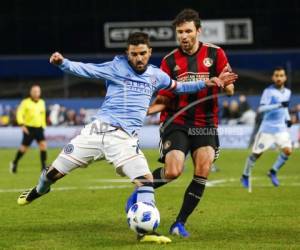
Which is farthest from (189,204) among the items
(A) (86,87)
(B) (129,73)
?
(A) (86,87)

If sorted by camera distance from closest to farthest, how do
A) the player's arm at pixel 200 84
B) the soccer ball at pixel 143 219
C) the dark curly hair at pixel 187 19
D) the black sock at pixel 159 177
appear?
the soccer ball at pixel 143 219, the player's arm at pixel 200 84, the dark curly hair at pixel 187 19, the black sock at pixel 159 177

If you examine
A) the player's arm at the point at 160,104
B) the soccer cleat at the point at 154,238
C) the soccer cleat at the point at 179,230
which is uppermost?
the player's arm at the point at 160,104

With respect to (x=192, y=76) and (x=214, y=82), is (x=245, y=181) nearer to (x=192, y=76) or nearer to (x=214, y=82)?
(x=192, y=76)

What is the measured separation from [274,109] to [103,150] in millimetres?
8859

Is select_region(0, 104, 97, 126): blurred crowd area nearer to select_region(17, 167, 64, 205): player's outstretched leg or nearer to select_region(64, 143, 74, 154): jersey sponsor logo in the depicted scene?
select_region(17, 167, 64, 205): player's outstretched leg

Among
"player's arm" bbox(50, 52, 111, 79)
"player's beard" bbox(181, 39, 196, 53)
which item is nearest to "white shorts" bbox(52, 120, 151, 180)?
"player's arm" bbox(50, 52, 111, 79)

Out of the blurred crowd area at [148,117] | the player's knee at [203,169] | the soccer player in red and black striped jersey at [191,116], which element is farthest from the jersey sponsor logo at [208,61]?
the blurred crowd area at [148,117]

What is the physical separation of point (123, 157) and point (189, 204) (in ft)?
4.14

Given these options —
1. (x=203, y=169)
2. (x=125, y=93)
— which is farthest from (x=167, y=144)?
(x=125, y=93)

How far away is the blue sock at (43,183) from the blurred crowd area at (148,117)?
20.9 metres

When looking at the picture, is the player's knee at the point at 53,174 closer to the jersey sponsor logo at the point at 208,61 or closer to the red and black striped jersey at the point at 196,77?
the red and black striped jersey at the point at 196,77

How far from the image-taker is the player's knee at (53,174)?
10.1 metres

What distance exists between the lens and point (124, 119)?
32.3ft

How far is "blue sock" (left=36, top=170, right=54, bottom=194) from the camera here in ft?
33.6
